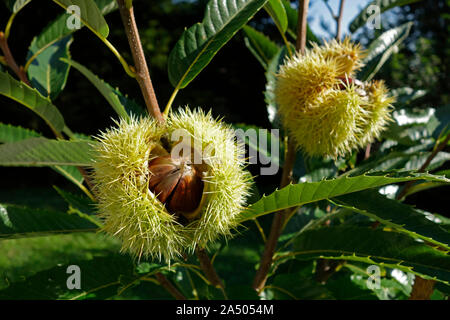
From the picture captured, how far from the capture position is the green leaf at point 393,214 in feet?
2.18

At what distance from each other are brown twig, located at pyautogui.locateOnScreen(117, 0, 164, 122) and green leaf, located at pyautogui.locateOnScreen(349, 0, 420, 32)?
0.71 meters

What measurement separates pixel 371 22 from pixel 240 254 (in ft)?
9.92

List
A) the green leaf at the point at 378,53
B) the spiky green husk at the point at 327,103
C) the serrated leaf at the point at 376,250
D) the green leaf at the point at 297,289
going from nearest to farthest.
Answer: the serrated leaf at the point at 376,250, the spiky green husk at the point at 327,103, the green leaf at the point at 297,289, the green leaf at the point at 378,53

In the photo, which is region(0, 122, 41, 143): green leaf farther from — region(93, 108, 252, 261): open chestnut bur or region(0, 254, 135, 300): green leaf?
region(93, 108, 252, 261): open chestnut bur

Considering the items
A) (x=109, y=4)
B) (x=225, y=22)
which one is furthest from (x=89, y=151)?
(x=109, y=4)

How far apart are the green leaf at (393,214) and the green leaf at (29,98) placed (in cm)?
55

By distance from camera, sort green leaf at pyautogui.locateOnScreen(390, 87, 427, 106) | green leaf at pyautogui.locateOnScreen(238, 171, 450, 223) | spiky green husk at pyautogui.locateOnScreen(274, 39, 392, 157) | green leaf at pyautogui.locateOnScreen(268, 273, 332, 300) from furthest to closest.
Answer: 1. green leaf at pyautogui.locateOnScreen(390, 87, 427, 106)
2. green leaf at pyautogui.locateOnScreen(268, 273, 332, 300)
3. spiky green husk at pyautogui.locateOnScreen(274, 39, 392, 157)
4. green leaf at pyautogui.locateOnScreen(238, 171, 450, 223)

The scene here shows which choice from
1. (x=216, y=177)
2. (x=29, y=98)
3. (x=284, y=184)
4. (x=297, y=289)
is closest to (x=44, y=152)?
(x=29, y=98)

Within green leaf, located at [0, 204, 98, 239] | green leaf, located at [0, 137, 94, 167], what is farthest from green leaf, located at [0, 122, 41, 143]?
green leaf, located at [0, 137, 94, 167]

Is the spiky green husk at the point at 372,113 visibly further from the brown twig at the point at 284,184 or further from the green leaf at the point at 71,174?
the green leaf at the point at 71,174

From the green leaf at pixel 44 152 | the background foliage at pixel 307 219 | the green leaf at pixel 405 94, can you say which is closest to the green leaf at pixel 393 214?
the background foliage at pixel 307 219

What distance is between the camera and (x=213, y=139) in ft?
2.13

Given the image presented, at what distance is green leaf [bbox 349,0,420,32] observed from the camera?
3.52ft
